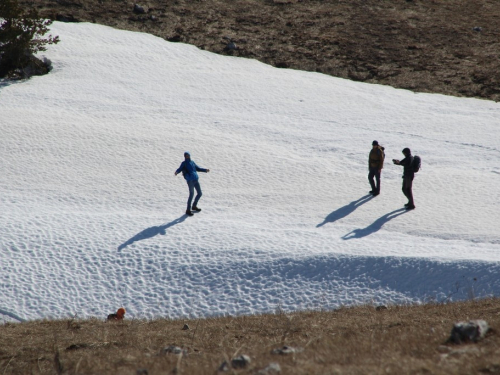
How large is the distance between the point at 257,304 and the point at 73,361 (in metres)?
4.96

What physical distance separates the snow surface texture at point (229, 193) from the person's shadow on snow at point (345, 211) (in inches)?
4.3

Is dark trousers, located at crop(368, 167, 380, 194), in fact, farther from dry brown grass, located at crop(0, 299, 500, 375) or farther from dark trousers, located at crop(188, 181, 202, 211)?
dry brown grass, located at crop(0, 299, 500, 375)

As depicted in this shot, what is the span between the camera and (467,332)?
22.8 ft

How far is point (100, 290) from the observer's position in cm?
1231

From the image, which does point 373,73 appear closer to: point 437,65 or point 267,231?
point 437,65

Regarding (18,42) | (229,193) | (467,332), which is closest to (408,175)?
(229,193)

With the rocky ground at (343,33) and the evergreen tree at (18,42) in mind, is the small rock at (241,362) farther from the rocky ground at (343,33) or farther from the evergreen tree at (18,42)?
the rocky ground at (343,33)

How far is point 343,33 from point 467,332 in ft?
101

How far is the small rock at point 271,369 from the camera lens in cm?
606

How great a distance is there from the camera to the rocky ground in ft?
100

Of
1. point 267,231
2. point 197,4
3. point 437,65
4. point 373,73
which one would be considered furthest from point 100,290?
point 197,4

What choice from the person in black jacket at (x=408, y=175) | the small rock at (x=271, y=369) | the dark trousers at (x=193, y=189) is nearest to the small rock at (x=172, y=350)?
the small rock at (x=271, y=369)

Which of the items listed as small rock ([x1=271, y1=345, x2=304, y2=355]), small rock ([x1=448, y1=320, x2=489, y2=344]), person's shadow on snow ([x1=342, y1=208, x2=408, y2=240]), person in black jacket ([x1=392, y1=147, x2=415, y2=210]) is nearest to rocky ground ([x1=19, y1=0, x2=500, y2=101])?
person in black jacket ([x1=392, y1=147, x2=415, y2=210])

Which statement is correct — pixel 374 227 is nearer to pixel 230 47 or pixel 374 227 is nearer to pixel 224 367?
pixel 224 367
